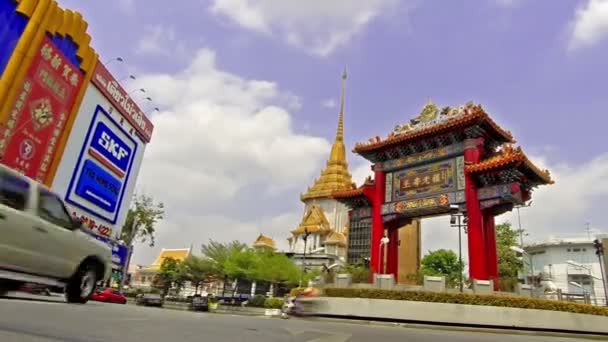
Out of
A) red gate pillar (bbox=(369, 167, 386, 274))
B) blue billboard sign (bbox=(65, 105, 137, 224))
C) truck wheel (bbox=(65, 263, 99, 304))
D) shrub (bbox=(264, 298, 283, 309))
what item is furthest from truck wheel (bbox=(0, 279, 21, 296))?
shrub (bbox=(264, 298, 283, 309))

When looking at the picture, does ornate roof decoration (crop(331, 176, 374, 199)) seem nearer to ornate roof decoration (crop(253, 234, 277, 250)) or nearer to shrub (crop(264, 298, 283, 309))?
shrub (crop(264, 298, 283, 309))

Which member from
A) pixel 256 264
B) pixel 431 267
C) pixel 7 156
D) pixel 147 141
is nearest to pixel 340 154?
pixel 431 267

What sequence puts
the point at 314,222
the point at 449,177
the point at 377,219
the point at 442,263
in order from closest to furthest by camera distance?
the point at 449,177
the point at 377,219
the point at 442,263
the point at 314,222

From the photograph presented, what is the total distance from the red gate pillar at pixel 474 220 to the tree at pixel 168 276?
1738 inches

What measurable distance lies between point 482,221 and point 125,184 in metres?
27.4

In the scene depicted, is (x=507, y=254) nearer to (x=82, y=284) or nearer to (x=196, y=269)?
(x=196, y=269)

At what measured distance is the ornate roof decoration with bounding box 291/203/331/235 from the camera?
6769 centimetres

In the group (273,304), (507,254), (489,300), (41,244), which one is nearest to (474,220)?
(489,300)

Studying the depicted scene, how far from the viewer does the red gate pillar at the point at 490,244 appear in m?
21.4

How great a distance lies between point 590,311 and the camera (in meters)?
18.9

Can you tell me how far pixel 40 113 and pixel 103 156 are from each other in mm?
6955

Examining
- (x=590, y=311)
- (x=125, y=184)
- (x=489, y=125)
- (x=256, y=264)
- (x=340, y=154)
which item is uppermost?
(x=340, y=154)

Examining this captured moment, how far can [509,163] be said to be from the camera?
66.5 feet

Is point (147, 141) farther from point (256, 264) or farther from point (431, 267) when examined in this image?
point (431, 267)
